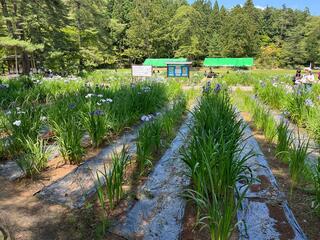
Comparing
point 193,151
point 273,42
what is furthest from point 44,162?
point 273,42

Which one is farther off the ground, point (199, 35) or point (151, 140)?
point (199, 35)

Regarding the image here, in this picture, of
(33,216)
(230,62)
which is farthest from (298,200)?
(230,62)

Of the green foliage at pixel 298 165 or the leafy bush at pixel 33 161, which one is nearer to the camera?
the green foliage at pixel 298 165

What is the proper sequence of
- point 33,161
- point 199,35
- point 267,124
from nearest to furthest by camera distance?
point 33,161
point 267,124
point 199,35

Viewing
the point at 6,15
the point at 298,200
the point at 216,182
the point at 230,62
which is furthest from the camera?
the point at 230,62

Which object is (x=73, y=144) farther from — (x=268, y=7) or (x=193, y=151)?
(x=268, y=7)

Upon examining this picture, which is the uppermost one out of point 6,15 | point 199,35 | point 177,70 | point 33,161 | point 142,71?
point 199,35

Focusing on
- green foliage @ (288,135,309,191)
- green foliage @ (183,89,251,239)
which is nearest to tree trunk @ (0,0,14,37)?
green foliage @ (183,89,251,239)

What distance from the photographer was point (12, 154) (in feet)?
12.6

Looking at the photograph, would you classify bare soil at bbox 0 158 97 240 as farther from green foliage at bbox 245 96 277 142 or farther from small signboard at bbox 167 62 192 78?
small signboard at bbox 167 62 192 78

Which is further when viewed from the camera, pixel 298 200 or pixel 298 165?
pixel 298 165

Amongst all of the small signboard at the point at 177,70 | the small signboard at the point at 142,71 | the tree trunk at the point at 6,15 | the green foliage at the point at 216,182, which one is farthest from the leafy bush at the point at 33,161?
the tree trunk at the point at 6,15

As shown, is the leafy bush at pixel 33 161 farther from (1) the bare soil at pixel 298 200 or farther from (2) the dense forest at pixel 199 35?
(2) the dense forest at pixel 199 35

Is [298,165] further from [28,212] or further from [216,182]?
[28,212]
